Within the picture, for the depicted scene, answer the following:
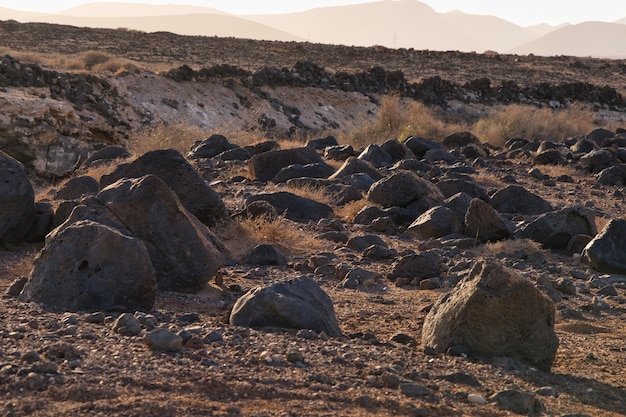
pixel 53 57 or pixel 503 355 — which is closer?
pixel 503 355

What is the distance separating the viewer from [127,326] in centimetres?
503

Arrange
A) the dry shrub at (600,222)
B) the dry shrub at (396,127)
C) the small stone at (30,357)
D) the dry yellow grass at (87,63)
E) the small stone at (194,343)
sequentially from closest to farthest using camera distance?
the small stone at (30,357)
the small stone at (194,343)
the dry shrub at (600,222)
the dry shrub at (396,127)
the dry yellow grass at (87,63)

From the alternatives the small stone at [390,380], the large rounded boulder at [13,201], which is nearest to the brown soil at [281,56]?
the large rounded boulder at [13,201]

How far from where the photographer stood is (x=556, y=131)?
2405 cm

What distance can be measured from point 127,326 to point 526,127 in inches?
787

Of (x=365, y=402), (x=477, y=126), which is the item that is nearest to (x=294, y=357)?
(x=365, y=402)

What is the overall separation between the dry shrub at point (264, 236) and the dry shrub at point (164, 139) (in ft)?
16.2

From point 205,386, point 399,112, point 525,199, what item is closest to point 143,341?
point 205,386

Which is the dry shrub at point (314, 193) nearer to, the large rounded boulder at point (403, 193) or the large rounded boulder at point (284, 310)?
the large rounded boulder at point (403, 193)

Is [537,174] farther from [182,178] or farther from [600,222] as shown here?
[182,178]

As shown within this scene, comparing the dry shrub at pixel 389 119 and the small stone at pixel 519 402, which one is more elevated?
the small stone at pixel 519 402

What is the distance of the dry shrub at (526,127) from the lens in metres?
22.5

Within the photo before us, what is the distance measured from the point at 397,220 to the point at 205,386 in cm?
677

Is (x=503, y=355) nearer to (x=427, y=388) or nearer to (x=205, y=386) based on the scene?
(x=427, y=388)
